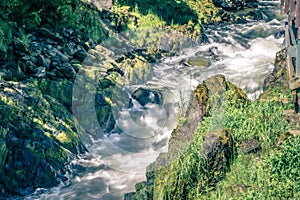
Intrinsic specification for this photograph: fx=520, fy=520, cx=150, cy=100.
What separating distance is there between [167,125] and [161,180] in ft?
18.5

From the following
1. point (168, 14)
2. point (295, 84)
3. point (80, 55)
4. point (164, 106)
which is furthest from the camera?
point (168, 14)

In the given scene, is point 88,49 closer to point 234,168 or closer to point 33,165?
point 33,165

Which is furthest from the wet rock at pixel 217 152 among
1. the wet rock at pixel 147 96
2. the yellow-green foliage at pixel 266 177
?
the wet rock at pixel 147 96

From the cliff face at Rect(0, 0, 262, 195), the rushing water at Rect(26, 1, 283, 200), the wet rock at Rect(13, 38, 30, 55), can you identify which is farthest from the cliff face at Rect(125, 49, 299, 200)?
the wet rock at Rect(13, 38, 30, 55)

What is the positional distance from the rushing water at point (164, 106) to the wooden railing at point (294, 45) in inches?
48.0

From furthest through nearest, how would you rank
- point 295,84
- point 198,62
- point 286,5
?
point 198,62
point 286,5
point 295,84

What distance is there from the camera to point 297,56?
9.17 metres

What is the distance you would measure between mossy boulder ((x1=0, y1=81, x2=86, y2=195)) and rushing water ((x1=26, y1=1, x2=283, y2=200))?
0.34 m

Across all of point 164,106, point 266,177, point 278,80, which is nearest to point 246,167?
point 266,177

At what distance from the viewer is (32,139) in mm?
11219

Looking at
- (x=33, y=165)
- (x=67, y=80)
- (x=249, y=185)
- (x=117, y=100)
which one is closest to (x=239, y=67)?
(x=117, y=100)

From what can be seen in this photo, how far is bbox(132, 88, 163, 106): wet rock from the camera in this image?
1473 cm

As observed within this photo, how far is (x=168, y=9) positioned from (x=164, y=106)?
7740 millimetres

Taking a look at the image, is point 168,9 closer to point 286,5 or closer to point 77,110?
point 77,110
